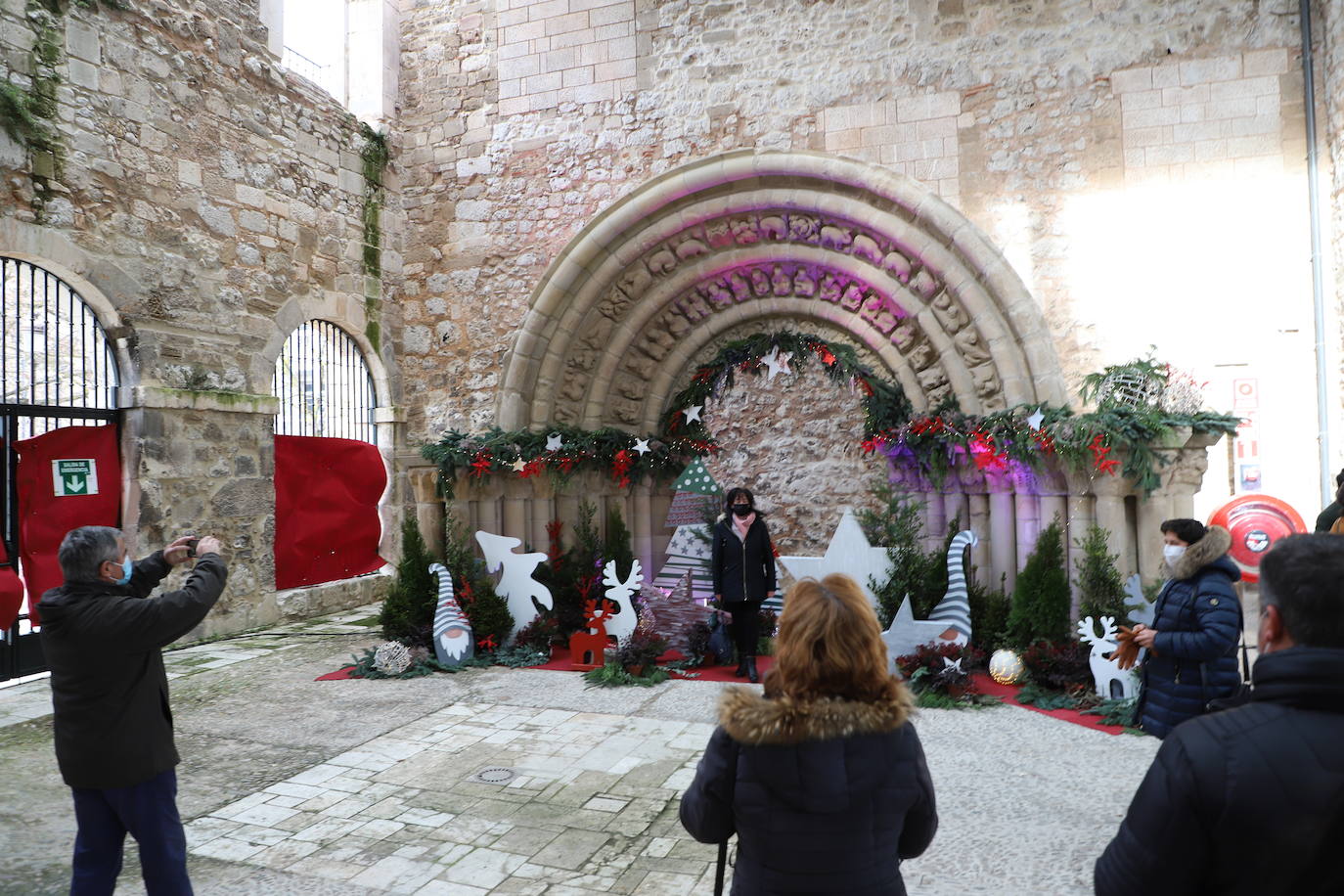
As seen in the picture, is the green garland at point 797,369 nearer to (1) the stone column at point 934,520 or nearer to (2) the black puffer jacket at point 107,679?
(1) the stone column at point 934,520

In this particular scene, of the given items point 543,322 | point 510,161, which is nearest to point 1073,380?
point 543,322

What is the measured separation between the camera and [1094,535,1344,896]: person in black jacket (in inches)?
40.6

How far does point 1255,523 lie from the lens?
5.35m

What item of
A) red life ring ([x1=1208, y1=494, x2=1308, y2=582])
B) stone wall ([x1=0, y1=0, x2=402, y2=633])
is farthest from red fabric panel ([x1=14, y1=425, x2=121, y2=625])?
red life ring ([x1=1208, y1=494, x2=1308, y2=582])

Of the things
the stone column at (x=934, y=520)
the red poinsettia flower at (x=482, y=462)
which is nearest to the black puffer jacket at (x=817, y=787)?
the stone column at (x=934, y=520)

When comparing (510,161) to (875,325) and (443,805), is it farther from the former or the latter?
(443,805)

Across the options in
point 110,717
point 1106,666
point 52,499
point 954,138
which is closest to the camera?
point 110,717

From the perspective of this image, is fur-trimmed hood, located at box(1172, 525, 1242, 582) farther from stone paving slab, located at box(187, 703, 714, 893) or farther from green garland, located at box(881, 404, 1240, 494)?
green garland, located at box(881, 404, 1240, 494)

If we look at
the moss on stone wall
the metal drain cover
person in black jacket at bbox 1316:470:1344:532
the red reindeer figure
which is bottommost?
the metal drain cover

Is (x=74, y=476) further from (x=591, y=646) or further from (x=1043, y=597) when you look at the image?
(x=1043, y=597)

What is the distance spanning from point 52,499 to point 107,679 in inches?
165

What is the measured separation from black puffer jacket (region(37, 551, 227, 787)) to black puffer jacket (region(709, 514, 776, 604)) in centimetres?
348

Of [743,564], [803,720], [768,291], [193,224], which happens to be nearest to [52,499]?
[193,224]

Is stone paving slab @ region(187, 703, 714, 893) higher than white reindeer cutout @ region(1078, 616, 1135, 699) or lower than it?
lower
